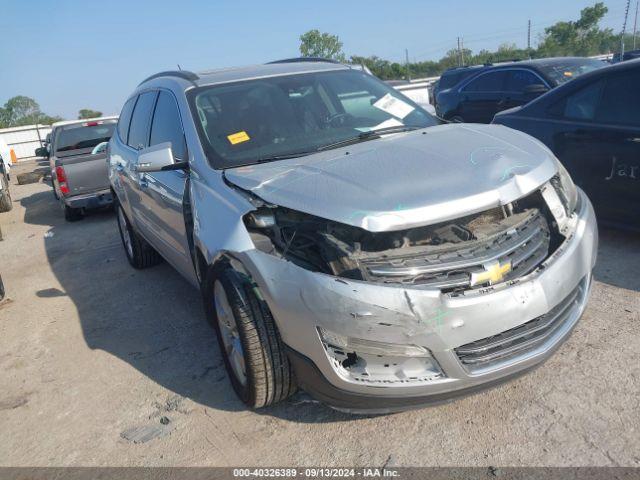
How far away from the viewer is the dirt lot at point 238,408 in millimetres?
2625

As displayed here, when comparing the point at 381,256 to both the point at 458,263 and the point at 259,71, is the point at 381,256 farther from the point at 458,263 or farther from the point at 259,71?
the point at 259,71

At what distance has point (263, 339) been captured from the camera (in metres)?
2.74

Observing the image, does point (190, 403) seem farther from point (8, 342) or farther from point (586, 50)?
point (586, 50)

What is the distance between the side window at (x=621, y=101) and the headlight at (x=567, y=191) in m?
1.83

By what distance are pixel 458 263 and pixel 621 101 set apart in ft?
10.7

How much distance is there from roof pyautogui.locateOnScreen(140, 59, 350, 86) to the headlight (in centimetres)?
203

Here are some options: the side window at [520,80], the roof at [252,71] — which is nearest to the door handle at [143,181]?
the roof at [252,71]

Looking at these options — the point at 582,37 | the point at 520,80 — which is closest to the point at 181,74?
the point at 520,80

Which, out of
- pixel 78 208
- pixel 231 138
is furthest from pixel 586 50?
pixel 231 138

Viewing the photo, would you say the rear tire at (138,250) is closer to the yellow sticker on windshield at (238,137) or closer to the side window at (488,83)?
the yellow sticker on windshield at (238,137)

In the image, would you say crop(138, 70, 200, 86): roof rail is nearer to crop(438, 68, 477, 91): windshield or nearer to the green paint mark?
the green paint mark

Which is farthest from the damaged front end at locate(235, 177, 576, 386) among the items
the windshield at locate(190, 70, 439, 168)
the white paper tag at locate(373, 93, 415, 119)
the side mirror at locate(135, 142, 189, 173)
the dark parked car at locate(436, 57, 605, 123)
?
the dark parked car at locate(436, 57, 605, 123)

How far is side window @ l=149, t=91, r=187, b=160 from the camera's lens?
3840mm

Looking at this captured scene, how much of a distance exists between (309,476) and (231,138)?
6.78ft
